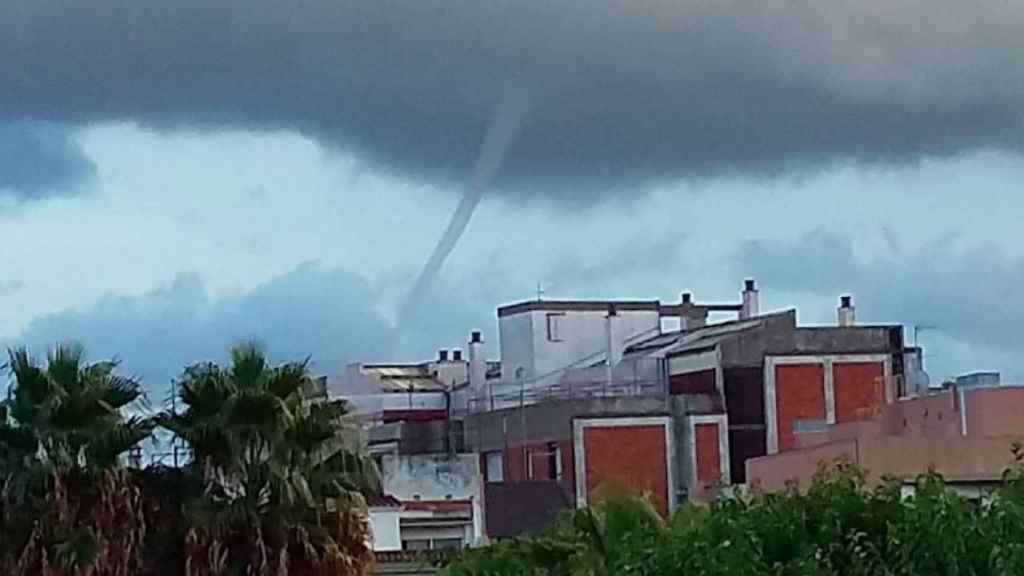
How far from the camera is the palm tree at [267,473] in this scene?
3369cm

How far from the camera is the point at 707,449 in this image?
73.1 m

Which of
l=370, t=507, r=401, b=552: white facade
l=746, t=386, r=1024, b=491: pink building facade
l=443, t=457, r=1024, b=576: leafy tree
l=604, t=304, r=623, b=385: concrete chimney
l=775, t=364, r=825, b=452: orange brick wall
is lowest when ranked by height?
l=370, t=507, r=401, b=552: white facade

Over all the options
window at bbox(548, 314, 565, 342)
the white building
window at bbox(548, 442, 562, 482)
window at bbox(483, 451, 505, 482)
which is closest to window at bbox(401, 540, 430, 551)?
the white building

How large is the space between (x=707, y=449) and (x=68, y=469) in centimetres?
4073

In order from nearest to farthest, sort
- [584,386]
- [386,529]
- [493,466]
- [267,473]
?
1. [267,473]
2. [386,529]
3. [493,466]
4. [584,386]

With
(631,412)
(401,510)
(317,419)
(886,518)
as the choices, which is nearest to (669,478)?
(631,412)

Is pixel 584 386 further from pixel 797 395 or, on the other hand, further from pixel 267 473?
pixel 267 473

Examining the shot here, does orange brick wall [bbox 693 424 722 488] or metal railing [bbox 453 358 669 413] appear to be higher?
metal railing [bbox 453 358 669 413]

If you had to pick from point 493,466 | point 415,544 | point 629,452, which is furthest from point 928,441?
point 493,466

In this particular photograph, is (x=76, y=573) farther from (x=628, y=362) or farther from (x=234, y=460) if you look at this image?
(x=628, y=362)

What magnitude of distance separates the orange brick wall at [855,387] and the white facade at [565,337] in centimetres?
1061

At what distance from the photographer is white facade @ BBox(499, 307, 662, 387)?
82.8 metres

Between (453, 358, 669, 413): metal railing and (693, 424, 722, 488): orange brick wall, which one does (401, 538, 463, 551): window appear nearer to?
(693, 424, 722, 488): orange brick wall

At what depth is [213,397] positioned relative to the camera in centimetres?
3462
